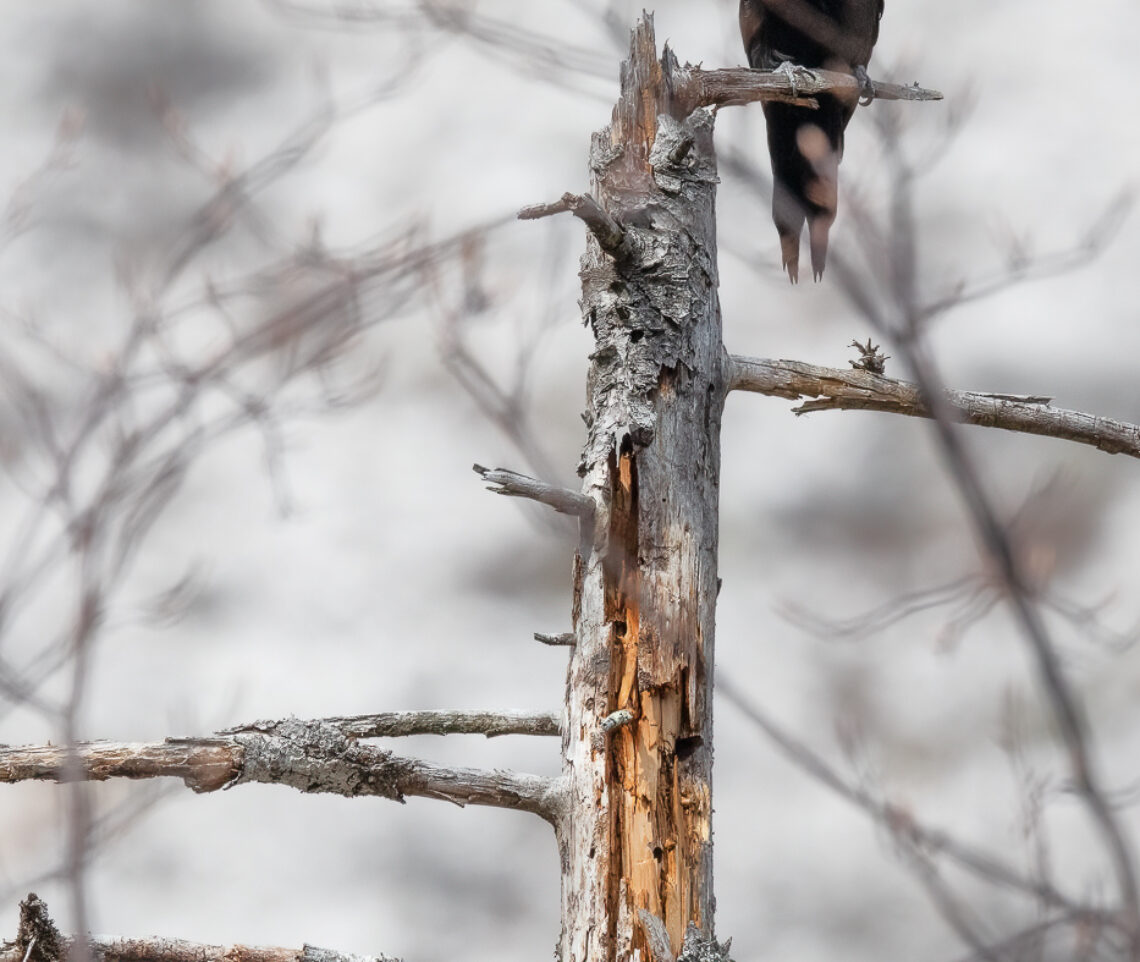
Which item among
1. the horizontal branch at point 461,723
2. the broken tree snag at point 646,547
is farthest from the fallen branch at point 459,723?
the broken tree snag at point 646,547

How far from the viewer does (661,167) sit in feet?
5.47

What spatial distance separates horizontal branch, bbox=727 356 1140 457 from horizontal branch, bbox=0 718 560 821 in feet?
2.26

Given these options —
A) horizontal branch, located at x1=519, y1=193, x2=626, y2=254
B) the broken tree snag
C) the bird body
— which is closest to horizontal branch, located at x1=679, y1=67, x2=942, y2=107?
the broken tree snag

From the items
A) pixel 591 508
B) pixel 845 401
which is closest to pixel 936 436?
pixel 591 508

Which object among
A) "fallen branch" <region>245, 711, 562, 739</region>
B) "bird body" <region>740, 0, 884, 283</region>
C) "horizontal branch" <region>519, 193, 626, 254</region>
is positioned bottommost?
"fallen branch" <region>245, 711, 562, 739</region>

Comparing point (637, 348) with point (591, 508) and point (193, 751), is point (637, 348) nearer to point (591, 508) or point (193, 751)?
point (591, 508)

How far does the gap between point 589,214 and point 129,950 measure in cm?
115

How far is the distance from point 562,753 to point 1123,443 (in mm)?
1237

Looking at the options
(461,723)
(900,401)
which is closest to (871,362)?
A: (900,401)

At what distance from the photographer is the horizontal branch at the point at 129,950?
1406mm

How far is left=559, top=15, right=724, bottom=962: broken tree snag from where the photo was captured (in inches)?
53.7

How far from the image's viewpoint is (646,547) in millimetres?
1479

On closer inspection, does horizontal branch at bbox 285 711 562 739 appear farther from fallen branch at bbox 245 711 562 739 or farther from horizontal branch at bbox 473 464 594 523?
horizontal branch at bbox 473 464 594 523

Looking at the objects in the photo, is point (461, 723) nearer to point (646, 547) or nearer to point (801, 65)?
point (646, 547)
